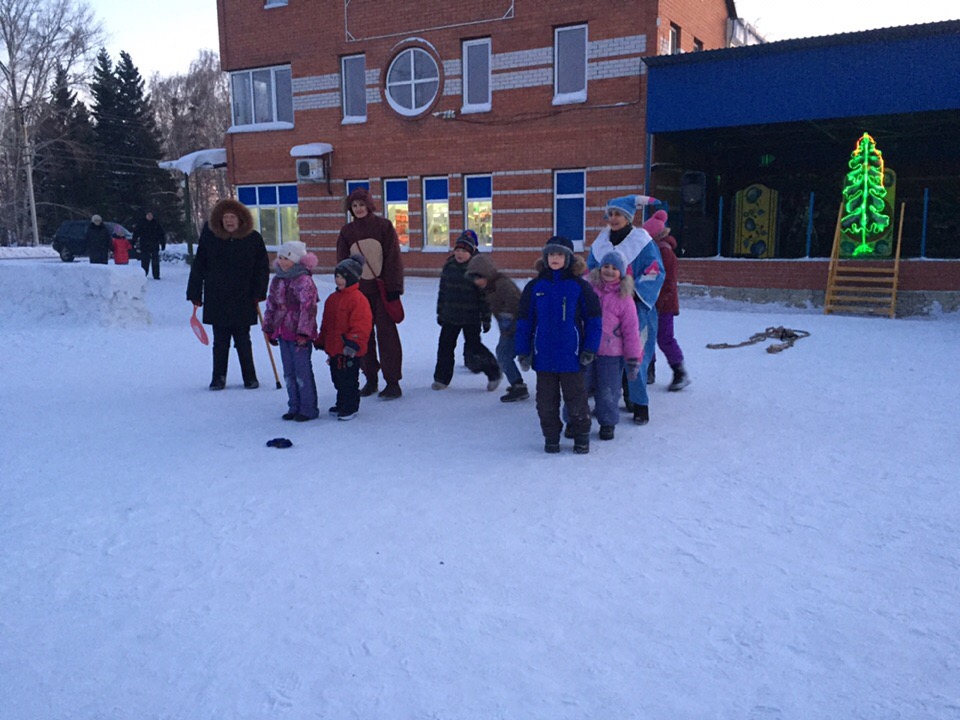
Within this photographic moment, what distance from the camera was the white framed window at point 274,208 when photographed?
2152 cm

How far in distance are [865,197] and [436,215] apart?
10.1 meters

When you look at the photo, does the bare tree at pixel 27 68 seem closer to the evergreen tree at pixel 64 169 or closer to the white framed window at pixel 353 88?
the evergreen tree at pixel 64 169

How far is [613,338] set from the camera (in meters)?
5.31

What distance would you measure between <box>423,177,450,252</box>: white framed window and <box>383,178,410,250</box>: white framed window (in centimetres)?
51

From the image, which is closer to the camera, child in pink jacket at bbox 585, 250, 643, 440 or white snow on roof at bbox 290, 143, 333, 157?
child in pink jacket at bbox 585, 250, 643, 440

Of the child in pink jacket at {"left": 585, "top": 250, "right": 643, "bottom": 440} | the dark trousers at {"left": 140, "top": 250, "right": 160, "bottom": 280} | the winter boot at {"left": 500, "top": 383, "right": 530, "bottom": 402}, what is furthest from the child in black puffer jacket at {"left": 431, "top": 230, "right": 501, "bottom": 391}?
the dark trousers at {"left": 140, "top": 250, "right": 160, "bottom": 280}

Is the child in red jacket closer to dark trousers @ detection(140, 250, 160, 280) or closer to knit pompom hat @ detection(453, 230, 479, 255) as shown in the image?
knit pompom hat @ detection(453, 230, 479, 255)

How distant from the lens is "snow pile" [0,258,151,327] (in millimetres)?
11000

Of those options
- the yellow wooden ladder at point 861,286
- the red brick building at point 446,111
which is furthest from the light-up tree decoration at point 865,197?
the red brick building at point 446,111

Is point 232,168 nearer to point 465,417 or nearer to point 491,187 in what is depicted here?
point 491,187

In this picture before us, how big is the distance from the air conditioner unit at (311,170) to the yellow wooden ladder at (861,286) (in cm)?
1308

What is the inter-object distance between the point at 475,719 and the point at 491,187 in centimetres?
1697

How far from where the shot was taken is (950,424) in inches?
221

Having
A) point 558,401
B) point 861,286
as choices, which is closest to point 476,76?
point 861,286
